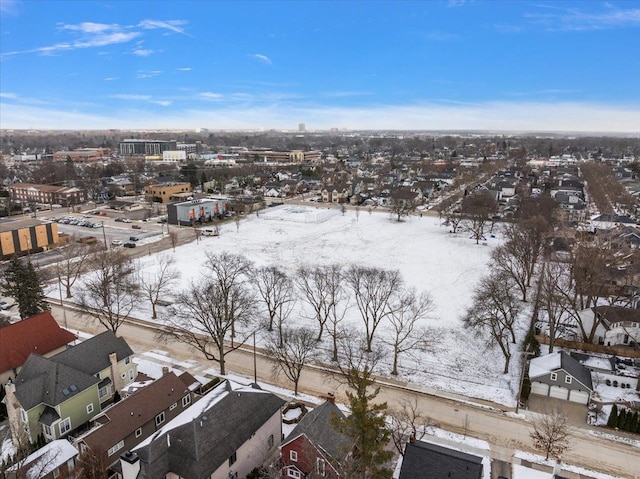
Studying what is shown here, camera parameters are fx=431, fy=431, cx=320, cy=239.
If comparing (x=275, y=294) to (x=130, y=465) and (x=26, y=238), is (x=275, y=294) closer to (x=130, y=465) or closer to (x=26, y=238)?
(x=130, y=465)

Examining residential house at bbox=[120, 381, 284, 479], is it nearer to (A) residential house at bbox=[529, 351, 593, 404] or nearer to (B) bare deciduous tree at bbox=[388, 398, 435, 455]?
(B) bare deciduous tree at bbox=[388, 398, 435, 455]

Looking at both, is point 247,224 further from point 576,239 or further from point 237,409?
point 237,409

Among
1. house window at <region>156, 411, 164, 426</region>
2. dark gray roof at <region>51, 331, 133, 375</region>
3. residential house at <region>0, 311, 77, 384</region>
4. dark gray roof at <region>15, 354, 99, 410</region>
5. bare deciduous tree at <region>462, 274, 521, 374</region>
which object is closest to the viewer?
dark gray roof at <region>15, 354, 99, 410</region>

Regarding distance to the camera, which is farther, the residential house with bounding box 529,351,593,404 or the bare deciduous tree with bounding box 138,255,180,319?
the bare deciduous tree with bounding box 138,255,180,319

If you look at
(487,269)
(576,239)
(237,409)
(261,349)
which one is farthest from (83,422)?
(576,239)

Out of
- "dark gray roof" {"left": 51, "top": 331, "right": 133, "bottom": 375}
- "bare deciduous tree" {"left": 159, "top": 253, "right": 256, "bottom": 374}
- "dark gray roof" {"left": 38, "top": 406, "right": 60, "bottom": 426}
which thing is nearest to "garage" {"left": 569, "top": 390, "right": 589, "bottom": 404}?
"bare deciduous tree" {"left": 159, "top": 253, "right": 256, "bottom": 374}

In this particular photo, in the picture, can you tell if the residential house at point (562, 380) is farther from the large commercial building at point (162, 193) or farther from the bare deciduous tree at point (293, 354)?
the large commercial building at point (162, 193)
